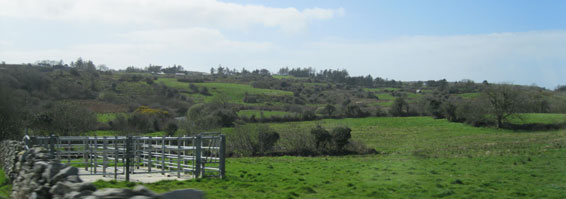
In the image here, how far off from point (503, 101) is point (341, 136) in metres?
24.0

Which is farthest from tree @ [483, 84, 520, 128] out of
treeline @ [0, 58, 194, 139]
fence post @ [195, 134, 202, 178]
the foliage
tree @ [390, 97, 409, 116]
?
fence post @ [195, 134, 202, 178]

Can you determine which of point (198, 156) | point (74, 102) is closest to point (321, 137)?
point (198, 156)

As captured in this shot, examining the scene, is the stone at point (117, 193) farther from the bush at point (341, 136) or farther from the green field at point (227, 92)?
the green field at point (227, 92)

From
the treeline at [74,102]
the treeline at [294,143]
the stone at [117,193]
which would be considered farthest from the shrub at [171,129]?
the stone at [117,193]

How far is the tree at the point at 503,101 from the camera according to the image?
5106 cm

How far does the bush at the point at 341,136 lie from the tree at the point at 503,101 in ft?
74.4

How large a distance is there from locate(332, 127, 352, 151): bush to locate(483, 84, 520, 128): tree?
2269 cm

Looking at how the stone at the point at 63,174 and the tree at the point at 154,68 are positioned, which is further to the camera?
the tree at the point at 154,68

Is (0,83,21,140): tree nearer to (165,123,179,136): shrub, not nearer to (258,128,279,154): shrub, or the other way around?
(165,123,179,136): shrub

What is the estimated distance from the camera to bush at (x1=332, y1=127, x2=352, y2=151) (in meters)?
38.8

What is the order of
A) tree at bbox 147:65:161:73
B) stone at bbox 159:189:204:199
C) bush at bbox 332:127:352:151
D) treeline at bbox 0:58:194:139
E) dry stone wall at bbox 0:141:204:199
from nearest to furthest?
stone at bbox 159:189:204:199, dry stone wall at bbox 0:141:204:199, treeline at bbox 0:58:194:139, bush at bbox 332:127:352:151, tree at bbox 147:65:161:73

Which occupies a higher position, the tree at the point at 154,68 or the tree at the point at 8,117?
the tree at the point at 154,68

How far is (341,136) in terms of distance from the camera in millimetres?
38781

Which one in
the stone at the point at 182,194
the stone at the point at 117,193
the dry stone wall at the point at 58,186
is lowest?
the dry stone wall at the point at 58,186
